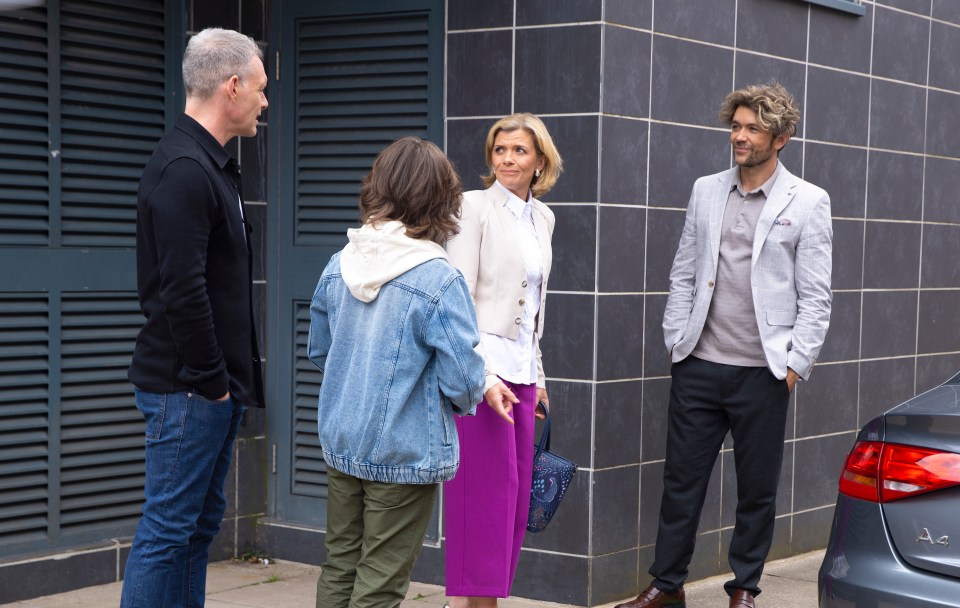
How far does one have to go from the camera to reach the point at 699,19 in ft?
19.6

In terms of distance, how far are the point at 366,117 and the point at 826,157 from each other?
2.43 metres

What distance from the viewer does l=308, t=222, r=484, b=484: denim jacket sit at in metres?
3.74

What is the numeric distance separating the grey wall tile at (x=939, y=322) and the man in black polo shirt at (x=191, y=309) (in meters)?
4.86

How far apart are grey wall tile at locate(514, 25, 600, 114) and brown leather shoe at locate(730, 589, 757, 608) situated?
80.8 inches

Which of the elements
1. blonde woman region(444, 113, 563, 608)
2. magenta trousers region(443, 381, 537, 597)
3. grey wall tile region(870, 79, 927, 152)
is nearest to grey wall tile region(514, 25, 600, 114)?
blonde woman region(444, 113, 563, 608)

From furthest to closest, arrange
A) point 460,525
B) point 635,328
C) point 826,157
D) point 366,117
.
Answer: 1. point 826,157
2. point 366,117
3. point 635,328
4. point 460,525

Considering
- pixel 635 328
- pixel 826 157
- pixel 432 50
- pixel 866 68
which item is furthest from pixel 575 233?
pixel 866 68

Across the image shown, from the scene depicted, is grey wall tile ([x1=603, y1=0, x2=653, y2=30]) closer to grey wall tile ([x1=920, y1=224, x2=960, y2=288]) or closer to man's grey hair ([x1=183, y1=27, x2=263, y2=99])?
man's grey hair ([x1=183, y1=27, x2=263, y2=99])

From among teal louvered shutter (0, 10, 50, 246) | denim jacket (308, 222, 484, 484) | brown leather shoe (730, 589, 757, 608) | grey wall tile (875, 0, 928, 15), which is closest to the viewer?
denim jacket (308, 222, 484, 484)

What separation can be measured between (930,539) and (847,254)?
11.6 ft

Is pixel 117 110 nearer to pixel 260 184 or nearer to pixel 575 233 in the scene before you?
pixel 260 184

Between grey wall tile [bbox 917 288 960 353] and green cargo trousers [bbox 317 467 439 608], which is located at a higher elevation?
grey wall tile [bbox 917 288 960 353]

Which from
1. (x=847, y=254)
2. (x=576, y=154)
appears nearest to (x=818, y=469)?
(x=847, y=254)

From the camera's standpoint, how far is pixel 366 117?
6.16 meters
